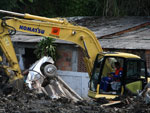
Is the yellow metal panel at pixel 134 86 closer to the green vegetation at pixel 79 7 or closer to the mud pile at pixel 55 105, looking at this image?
the mud pile at pixel 55 105

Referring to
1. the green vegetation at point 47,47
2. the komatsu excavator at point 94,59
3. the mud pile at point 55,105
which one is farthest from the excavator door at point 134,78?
the green vegetation at point 47,47

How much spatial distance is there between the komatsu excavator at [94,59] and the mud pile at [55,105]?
56cm

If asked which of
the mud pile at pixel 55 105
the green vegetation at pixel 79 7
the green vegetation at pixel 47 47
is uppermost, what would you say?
the green vegetation at pixel 79 7

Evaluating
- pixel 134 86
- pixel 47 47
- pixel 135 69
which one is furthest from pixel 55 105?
pixel 47 47

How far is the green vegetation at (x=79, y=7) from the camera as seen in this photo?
82.0ft

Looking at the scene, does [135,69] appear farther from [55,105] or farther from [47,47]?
[47,47]

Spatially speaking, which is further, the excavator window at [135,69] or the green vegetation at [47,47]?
the green vegetation at [47,47]

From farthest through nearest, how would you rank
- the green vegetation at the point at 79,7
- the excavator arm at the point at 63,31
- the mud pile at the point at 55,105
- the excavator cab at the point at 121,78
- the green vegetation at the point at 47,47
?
1. the green vegetation at the point at 79,7
2. the green vegetation at the point at 47,47
3. the excavator arm at the point at 63,31
4. the excavator cab at the point at 121,78
5. the mud pile at the point at 55,105

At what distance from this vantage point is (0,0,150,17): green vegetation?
24986mm

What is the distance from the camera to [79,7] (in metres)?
30.0

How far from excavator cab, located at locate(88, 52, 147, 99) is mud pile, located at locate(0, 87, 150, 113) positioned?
461mm

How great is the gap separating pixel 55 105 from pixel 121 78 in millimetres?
2201

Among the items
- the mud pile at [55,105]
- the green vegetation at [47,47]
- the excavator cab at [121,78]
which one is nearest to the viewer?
the mud pile at [55,105]

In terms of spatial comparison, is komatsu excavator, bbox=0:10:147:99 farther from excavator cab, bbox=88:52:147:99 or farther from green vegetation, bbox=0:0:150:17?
green vegetation, bbox=0:0:150:17
